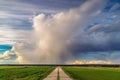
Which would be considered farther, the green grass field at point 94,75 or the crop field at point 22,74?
the green grass field at point 94,75

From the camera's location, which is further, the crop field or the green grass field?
the green grass field

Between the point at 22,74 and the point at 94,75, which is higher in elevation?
the point at 22,74

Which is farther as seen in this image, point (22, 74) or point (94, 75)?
point (22, 74)
